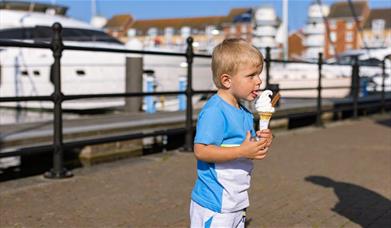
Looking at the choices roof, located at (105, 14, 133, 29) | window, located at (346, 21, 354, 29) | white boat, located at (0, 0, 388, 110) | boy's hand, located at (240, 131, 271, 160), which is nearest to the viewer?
boy's hand, located at (240, 131, 271, 160)

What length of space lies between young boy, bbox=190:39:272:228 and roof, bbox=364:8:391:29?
105648 millimetres

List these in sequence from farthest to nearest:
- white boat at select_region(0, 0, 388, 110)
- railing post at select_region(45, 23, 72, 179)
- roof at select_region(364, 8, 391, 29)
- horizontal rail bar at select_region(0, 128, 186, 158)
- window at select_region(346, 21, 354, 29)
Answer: window at select_region(346, 21, 354, 29) < roof at select_region(364, 8, 391, 29) < white boat at select_region(0, 0, 388, 110) < railing post at select_region(45, 23, 72, 179) < horizontal rail bar at select_region(0, 128, 186, 158)

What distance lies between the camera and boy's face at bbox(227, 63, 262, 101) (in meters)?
2.56

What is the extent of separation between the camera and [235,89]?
2.62m

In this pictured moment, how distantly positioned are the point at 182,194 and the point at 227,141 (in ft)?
8.68

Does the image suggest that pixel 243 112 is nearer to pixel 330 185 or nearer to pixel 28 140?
pixel 330 185

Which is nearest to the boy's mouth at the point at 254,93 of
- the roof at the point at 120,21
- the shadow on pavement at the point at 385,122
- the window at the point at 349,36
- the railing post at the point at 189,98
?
the railing post at the point at 189,98

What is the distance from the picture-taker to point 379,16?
10675 cm

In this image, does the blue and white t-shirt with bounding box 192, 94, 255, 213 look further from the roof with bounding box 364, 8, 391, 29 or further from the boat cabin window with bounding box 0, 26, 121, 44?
the roof with bounding box 364, 8, 391, 29

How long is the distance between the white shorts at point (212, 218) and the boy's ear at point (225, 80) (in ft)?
1.85

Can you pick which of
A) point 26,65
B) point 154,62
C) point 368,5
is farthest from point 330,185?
point 368,5

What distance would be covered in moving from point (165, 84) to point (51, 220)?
10.5 m

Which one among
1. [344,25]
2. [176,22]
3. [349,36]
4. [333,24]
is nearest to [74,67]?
[349,36]

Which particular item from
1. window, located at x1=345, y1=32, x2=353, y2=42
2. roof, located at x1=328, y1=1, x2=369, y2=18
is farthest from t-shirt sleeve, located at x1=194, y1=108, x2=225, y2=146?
roof, located at x1=328, y1=1, x2=369, y2=18
